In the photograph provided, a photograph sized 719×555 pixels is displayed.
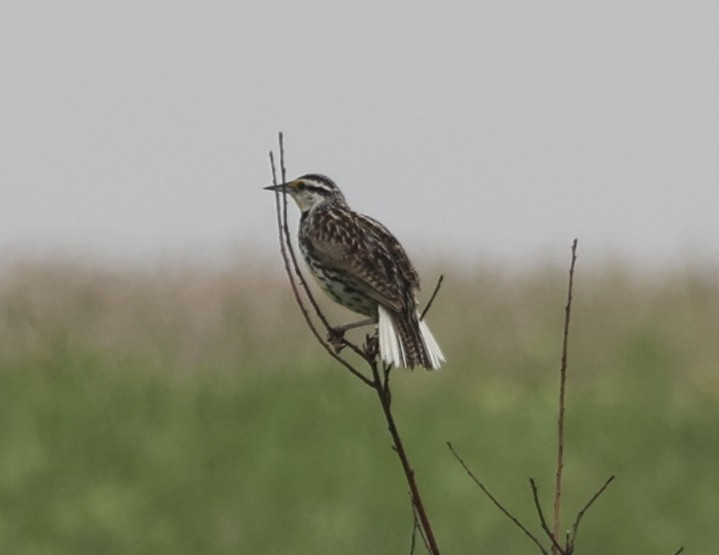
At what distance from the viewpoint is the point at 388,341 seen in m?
4.57

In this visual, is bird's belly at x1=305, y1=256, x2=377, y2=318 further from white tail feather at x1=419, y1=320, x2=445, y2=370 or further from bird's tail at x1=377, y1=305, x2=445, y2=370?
white tail feather at x1=419, y1=320, x2=445, y2=370

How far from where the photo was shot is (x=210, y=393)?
12766 mm

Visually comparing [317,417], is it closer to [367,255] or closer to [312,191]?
[312,191]

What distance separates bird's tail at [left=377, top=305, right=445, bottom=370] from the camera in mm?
4430

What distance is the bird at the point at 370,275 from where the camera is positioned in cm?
467

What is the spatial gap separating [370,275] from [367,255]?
0.13m

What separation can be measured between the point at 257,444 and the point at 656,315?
487cm

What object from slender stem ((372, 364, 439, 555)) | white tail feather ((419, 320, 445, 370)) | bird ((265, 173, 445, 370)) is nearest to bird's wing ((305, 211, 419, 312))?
bird ((265, 173, 445, 370))

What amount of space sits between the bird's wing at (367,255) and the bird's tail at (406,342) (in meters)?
0.05

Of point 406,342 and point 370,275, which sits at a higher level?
point 370,275

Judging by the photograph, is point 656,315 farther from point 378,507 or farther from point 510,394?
point 378,507

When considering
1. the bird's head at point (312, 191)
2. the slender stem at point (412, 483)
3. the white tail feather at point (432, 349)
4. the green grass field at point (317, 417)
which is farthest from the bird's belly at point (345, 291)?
the green grass field at point (317, 417)

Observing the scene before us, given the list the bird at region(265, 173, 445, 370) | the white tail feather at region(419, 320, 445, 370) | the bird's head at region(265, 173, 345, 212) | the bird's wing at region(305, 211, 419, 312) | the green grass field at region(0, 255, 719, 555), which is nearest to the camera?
the white tail feather at region(419, 320, 445, 370)

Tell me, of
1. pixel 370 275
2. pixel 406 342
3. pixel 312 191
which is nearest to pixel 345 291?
pixel 370 275
